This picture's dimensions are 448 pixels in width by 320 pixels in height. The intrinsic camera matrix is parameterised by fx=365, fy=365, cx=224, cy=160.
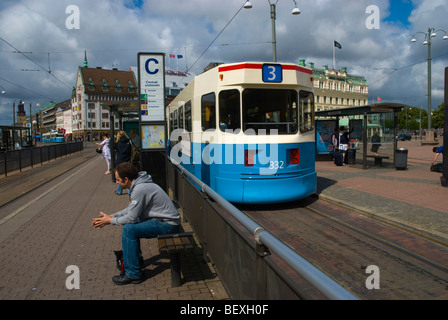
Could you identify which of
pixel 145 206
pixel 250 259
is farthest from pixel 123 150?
pixel 250 259

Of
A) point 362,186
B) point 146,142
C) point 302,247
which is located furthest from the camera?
point 362,186

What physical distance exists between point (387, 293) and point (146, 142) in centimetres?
608

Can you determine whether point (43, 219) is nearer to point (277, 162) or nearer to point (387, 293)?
point (277, 162)

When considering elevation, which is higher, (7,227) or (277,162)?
(277,162)

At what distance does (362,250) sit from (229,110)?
157 inches

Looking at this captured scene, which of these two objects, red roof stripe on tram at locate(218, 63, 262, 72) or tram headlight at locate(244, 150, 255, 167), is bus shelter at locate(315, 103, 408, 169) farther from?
tram headlight at locate(244, 150, 255, 167)

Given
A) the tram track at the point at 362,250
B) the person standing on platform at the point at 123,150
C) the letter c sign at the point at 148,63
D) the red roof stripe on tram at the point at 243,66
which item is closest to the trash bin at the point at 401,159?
the tram track at the point at 362,250

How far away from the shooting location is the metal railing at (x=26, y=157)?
16656 millimetres

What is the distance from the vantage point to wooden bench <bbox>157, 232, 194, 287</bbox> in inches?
158

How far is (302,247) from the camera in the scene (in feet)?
18.5

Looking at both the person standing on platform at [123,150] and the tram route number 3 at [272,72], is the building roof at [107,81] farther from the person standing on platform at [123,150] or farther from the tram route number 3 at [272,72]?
the tram route number 3 at [272,72]

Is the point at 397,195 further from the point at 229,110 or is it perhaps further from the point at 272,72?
the point at 229,110

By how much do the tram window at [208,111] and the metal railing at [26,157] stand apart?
12.1 m
